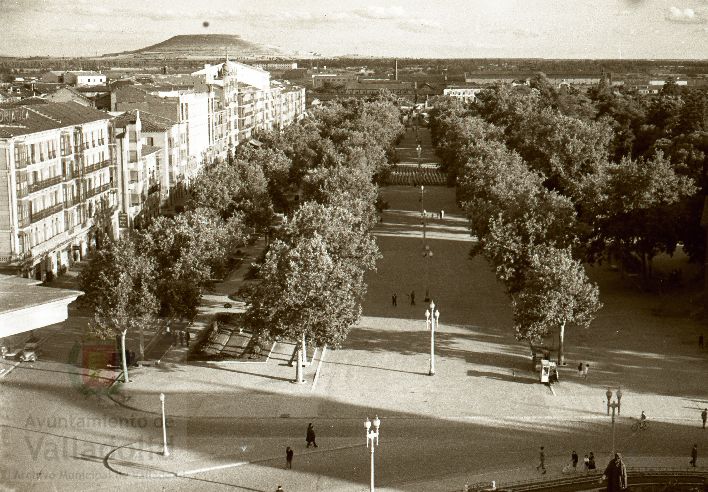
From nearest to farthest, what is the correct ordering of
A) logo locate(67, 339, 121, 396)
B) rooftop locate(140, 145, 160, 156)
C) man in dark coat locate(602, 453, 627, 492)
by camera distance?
man in dark coat locate(602, 453, 627, 492), logo locate(67, 339, 121, 396), rooftop locate(140, 145, 160, 156)

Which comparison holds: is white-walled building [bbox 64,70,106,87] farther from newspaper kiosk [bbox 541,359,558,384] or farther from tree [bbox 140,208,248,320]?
newspaper kiosk [bbox 541,359,558,384]

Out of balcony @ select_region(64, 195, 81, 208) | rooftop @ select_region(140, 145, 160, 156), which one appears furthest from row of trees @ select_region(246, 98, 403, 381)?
balcony @ select_region(64, 195, 81, 208)

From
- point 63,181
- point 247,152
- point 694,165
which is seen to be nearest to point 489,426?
point 63,181

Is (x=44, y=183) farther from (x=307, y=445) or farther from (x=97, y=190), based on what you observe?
(x=307, y=445)

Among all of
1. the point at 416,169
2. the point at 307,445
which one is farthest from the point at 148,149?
the point at 416,169

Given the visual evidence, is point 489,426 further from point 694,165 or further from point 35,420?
point 694,165

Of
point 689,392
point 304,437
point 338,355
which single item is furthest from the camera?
point 338,355
